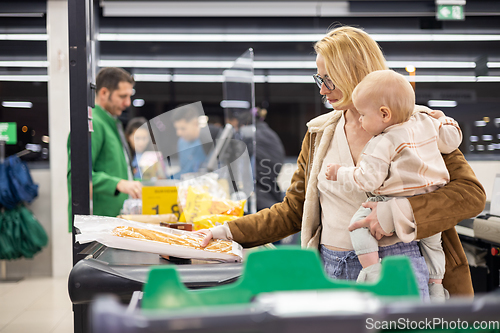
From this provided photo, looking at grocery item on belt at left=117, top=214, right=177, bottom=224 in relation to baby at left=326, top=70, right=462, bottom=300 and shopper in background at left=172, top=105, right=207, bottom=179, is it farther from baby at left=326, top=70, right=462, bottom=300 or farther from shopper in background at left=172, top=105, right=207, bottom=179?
baby at left=326, top=70, right=462, bottom=300

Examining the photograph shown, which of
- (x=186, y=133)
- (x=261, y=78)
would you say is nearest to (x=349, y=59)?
(x=186, y=133)

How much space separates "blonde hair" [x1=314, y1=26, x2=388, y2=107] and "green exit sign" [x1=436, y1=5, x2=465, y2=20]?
4.05m

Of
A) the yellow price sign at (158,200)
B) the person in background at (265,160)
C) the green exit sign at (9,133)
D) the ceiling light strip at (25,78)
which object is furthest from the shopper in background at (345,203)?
the ceiling light strip at (25,78)

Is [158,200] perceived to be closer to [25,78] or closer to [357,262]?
[357,262]

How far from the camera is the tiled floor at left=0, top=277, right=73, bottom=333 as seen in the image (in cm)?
323

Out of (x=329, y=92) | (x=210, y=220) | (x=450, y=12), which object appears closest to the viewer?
(x=329, y=92)

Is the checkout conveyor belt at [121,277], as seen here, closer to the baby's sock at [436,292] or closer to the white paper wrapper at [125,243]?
the white paper wrapper at [125,243]

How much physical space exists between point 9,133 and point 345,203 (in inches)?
190

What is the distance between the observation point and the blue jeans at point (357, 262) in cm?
105

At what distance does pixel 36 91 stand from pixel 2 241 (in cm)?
181

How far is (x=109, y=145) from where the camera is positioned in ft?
8.47

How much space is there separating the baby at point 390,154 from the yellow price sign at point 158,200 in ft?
3.34

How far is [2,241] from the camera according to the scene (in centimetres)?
434

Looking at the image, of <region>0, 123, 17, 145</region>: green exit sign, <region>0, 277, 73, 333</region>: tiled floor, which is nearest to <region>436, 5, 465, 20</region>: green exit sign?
<region>0, 277, 73, 333</region>: tiled floor
